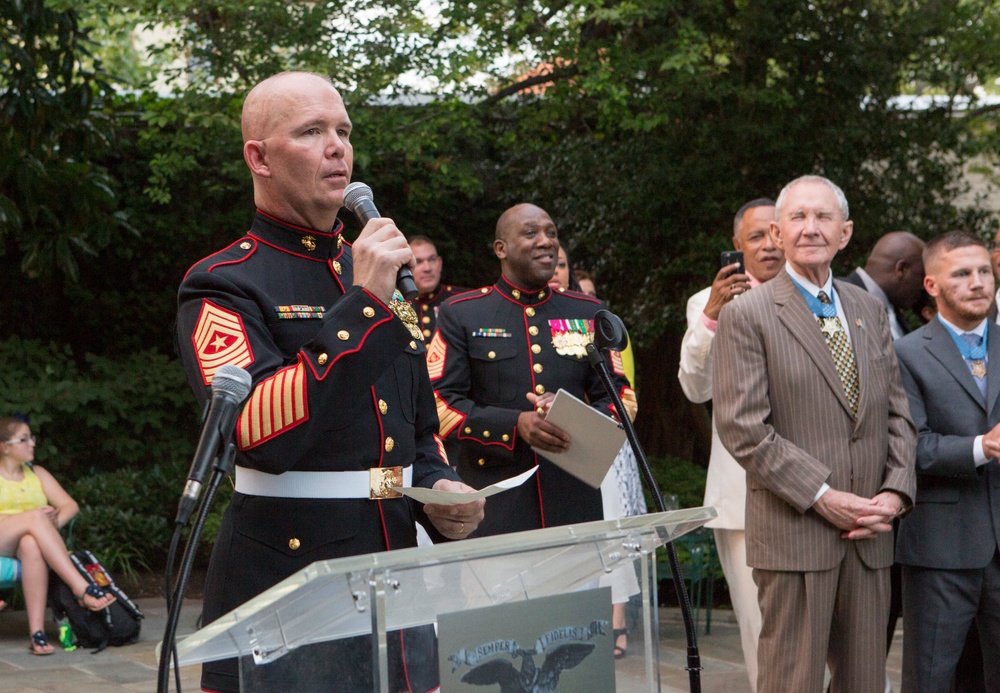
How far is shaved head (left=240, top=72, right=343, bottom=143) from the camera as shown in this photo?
7.87ft

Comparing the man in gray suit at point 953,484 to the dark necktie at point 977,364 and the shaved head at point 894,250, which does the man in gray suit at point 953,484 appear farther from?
the shaved head at point 894,250

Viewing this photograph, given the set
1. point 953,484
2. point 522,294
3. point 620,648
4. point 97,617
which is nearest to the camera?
point 620,648

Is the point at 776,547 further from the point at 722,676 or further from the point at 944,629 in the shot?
the point at 722,676

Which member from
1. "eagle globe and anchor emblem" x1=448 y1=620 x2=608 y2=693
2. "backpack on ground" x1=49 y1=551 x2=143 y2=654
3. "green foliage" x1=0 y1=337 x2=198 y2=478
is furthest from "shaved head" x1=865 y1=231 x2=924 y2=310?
"green foliage" x1=0 y1=337 x2=198 y2=478

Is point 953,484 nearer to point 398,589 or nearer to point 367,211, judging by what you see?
point 367,211

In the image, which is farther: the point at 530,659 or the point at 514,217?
the point at 514,217

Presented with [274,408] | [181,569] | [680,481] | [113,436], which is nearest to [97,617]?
[113,436]

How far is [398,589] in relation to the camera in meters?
1.81

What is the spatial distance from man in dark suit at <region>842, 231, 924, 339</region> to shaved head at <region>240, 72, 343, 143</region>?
3.36m

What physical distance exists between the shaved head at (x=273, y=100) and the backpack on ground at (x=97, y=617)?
15.6 feet

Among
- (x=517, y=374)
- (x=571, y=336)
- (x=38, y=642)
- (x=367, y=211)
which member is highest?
(x=367, y=211)

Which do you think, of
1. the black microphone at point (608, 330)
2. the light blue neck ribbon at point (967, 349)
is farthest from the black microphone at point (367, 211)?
the light blue neck ribbon at point (967, 349)

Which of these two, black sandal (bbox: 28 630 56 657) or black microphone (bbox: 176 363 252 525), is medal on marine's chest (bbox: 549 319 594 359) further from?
black sandal (bbox: 28 630 56 657)

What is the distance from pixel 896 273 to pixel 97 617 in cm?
449
